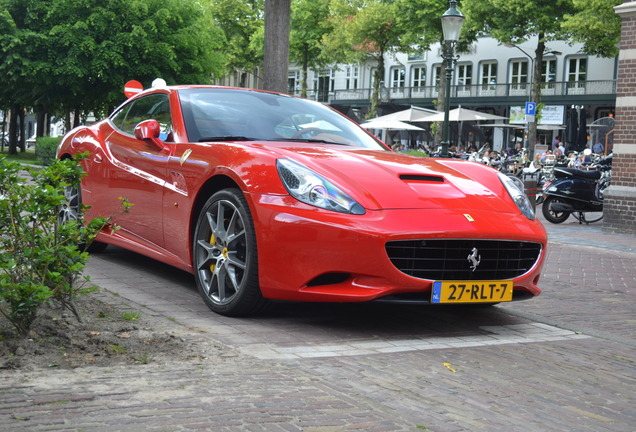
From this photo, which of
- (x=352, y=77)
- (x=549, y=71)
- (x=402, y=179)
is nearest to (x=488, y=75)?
(x=549, y=71)

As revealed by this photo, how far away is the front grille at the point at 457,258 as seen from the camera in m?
4.72

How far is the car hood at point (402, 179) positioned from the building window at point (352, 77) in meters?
66.7

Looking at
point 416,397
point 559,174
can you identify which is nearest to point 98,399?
point 416,397

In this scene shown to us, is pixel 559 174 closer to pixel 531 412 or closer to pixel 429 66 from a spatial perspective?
pixel 531 412

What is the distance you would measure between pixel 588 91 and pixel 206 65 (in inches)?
1066

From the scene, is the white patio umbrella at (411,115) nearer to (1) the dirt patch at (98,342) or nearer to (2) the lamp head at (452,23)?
(2) the lamp head at (452,23)

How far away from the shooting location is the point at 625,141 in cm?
1470

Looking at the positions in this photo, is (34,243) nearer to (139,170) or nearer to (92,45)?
(139,170)

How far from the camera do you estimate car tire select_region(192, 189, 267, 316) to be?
5.02 meters

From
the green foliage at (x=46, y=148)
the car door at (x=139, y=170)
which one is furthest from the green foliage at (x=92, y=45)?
the car door at (x=139, y=170)

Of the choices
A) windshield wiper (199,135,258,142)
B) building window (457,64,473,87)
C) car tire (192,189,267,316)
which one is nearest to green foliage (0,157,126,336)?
car tire (192,189,267,316)

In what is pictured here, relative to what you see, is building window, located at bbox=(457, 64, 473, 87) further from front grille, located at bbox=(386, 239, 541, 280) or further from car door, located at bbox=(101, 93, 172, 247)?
front grille, located at bbox=(386, 239, 541, 280)

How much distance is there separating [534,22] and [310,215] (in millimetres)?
37759

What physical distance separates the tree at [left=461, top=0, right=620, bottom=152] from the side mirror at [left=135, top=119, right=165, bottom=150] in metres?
31.2
